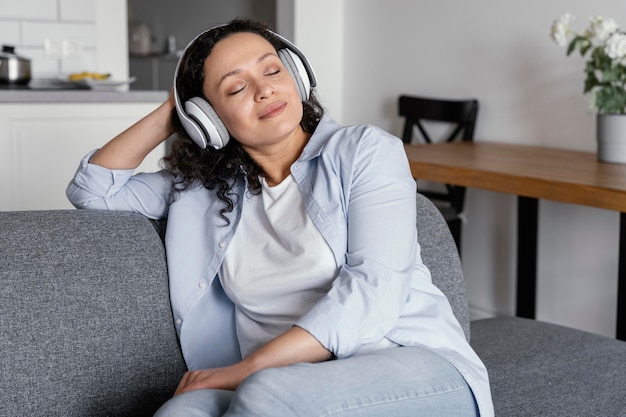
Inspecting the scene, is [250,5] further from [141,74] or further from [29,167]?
[29,167]

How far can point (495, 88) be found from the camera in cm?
355

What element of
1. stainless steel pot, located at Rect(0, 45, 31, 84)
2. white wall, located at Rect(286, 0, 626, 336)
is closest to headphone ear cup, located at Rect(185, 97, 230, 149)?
white wall, located at Rect(286, 0, 626, 336)

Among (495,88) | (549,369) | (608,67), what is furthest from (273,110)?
(495,88)

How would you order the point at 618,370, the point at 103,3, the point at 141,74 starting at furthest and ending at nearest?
1. the point at 141,74
2. the point at 103,3
3. the point at 618,370

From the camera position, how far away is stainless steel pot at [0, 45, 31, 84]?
3.52 metres

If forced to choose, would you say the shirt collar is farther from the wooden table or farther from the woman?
the wooden table

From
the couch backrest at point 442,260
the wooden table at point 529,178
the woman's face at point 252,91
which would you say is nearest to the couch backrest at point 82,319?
the woman's face at point 252,91

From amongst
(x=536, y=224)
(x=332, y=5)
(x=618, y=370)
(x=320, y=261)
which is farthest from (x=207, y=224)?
(x=332, y=5)

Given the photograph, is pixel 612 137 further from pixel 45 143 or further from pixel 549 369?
pixel 45 143

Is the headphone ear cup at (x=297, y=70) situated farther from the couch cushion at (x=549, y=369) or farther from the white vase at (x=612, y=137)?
the white vase at (x=612, y=137)

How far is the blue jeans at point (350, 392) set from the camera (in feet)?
4.21

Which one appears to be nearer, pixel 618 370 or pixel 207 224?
pixel 207 224

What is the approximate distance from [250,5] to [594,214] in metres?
3.48

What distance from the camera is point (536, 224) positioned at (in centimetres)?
318
